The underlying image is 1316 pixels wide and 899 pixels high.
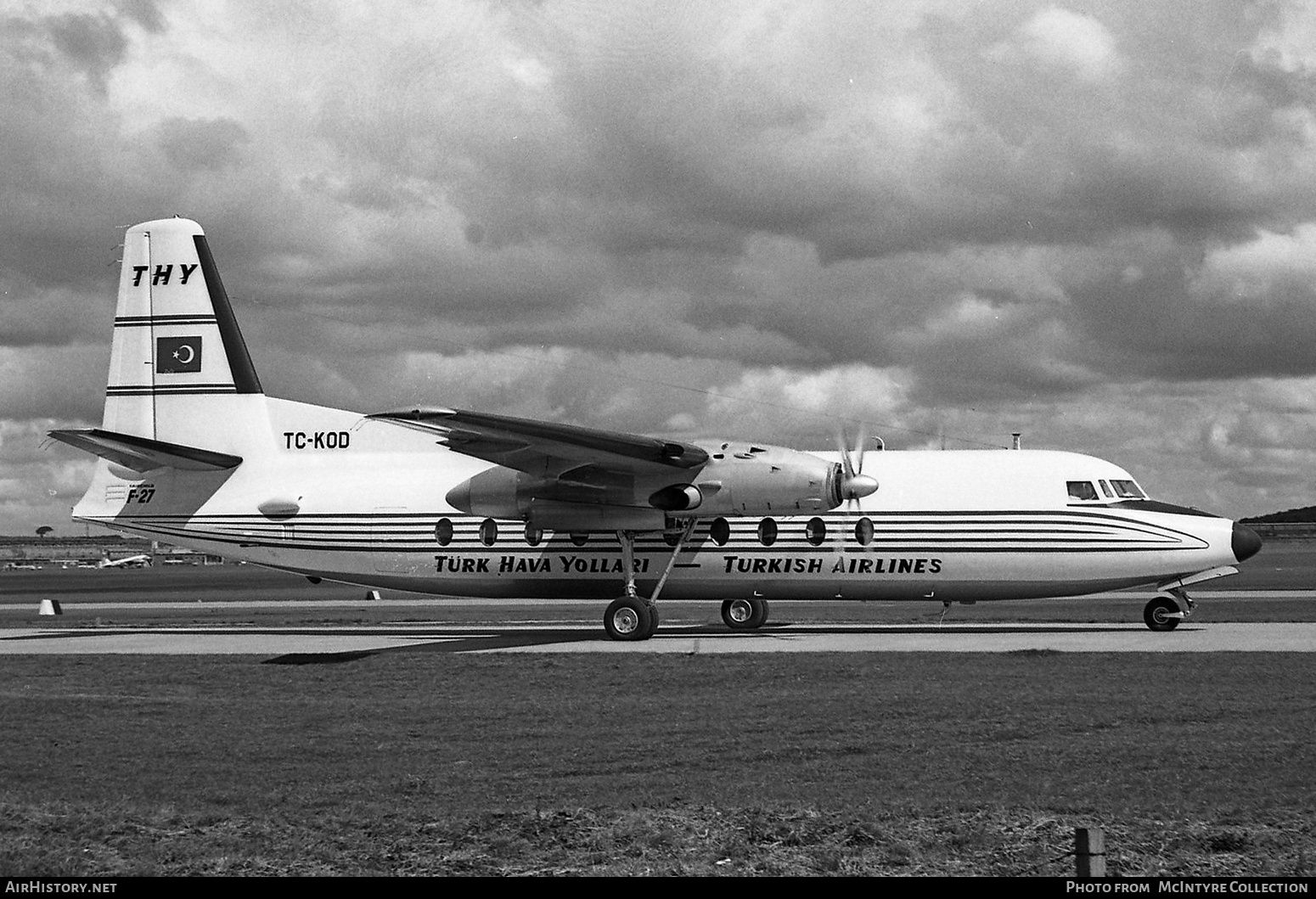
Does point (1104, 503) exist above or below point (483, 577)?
above

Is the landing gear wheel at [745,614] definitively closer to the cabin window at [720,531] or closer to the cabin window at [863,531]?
the cabin window at [720,531]

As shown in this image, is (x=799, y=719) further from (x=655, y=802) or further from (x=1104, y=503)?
(x=1104, y=503)

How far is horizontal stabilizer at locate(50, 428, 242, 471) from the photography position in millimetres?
28156

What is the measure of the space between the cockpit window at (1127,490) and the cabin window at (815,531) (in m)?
6.47

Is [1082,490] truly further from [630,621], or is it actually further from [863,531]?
[630,621]

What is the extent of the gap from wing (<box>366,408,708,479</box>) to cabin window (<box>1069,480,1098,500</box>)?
8.22 meters

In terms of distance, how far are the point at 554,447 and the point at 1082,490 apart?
1163cm

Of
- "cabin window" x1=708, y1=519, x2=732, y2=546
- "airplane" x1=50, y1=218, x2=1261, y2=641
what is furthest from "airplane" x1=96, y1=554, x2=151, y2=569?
"cabin window" x1=708, y1=519, x2=732, y2=546

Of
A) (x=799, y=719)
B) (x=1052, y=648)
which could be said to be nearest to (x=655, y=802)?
(x=799, y=719)

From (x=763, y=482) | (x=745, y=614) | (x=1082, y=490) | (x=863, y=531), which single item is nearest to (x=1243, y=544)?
(x=1082, y=490)

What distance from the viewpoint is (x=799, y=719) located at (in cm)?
1495

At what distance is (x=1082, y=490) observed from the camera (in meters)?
27.9

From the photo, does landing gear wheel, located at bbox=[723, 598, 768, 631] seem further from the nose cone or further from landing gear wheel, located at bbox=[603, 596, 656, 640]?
the nose cone
